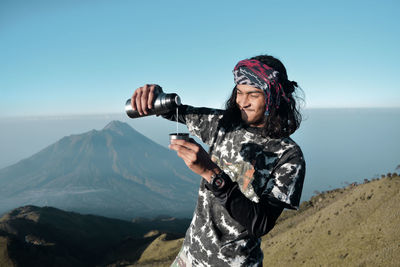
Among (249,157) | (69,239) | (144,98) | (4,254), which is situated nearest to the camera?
(249,157)

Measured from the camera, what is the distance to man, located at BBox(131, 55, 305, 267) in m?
2.87

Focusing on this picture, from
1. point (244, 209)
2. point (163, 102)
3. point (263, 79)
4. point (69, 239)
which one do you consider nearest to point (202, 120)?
point (163, 102)

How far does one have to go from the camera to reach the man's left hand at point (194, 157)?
2.43 metres

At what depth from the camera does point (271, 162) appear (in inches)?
123

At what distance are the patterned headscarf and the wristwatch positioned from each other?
1.30m

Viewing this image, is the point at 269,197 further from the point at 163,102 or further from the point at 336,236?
the point at 336,236

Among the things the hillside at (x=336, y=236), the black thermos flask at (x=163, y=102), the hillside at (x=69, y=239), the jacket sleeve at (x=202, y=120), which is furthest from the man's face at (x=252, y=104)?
the hillside at (x=69, y=239)

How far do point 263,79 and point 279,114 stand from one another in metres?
0.52

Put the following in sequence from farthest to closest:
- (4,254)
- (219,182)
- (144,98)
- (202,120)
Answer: (4,254) < (202,120) < (144,98) < (219,182)

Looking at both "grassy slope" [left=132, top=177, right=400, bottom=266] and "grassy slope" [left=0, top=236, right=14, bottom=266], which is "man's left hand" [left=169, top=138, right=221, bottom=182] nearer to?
"grassy slope" [left=132, top=177, right=400, bottom=266]

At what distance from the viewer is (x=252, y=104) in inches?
138

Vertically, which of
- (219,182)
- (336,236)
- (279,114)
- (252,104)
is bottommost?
(336,236)

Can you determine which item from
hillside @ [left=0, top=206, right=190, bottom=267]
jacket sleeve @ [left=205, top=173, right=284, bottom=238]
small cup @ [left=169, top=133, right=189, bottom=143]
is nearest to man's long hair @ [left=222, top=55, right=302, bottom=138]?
jacket sleeve @ [left=205, top=173, right=284, bottom=238]

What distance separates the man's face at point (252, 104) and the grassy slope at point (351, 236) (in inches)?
515
